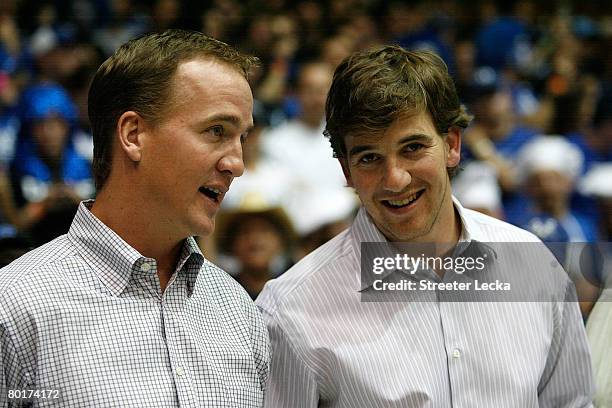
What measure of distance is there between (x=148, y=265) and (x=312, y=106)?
183cm

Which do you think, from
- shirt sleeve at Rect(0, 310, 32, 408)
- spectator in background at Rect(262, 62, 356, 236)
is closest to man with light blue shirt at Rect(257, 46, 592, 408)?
shirt sleeve at Rect(0, 310, 32, 408)

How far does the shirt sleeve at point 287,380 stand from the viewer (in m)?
1.37

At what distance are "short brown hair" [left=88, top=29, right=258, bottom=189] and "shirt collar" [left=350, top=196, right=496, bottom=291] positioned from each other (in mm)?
286

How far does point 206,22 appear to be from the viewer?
11.4ft

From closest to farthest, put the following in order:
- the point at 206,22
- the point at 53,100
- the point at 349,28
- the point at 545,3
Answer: the point at 53,100 < the point at 206,22 < the point at 349,28 < the point at 545,3

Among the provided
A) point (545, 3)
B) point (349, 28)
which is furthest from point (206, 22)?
point (545, 3)

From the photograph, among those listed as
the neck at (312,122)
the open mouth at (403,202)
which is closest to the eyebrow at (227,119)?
the open mouth at (403,202)

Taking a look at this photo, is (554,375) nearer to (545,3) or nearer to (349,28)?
(349,28)

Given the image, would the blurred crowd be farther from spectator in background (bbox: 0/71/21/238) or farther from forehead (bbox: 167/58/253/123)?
forehead (bbox: 167/58/253/123)

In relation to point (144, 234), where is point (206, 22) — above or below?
above

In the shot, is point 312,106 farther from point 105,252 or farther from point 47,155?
point 105,252

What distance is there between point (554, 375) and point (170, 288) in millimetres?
556

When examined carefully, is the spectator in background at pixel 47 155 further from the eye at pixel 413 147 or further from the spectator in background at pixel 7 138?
the eye at pixel 413 147

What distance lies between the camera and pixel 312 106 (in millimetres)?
3033
